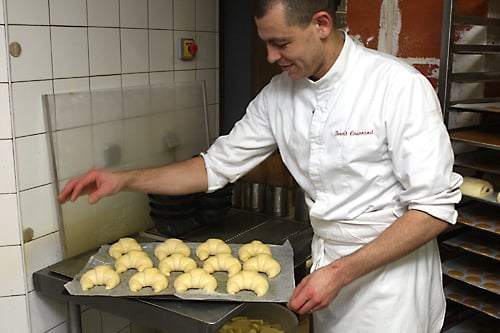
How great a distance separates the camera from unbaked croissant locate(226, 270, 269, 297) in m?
1.43

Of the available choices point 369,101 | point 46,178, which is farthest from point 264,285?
point 46,178

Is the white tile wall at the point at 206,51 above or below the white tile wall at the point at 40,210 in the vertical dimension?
above

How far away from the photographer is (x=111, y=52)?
1874 mm

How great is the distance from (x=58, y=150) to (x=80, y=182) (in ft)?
0.78

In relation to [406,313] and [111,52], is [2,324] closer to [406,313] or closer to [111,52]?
Answer: [111,52]

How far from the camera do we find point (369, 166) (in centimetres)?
138

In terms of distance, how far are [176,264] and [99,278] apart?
213 mm

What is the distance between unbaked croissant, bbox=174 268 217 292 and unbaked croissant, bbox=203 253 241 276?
3.2 inches

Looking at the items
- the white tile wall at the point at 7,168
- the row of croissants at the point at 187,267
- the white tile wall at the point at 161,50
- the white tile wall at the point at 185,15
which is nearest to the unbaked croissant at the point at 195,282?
the row of croissants at the point at 187,267

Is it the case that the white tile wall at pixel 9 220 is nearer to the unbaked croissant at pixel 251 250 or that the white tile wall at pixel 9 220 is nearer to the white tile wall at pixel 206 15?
the unbaked croissant at pixel 251 250

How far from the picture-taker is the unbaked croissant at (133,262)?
1.56 metres

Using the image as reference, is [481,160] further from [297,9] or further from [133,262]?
[133,262]

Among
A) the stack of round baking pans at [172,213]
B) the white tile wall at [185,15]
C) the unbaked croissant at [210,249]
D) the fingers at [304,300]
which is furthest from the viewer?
the white tile wall at [185,15]

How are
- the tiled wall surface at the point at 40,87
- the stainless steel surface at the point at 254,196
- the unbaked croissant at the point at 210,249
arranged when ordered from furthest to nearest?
the stainless steel surface at the point at 254,196, the unbaked croissant at the point at 210,249, the tiled wall surface at the point at 40,87
